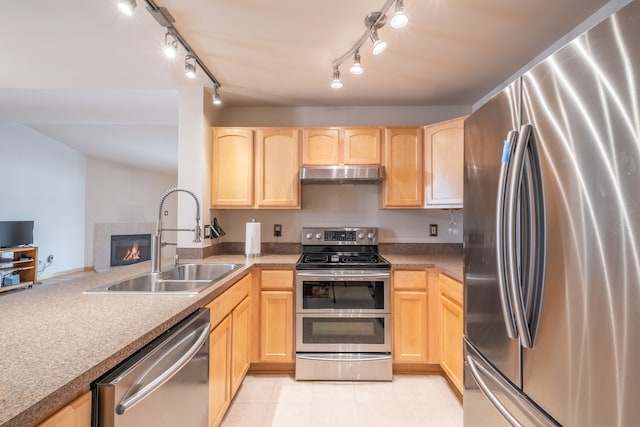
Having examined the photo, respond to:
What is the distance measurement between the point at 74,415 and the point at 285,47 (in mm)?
2004

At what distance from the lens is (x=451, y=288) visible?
1.94 m

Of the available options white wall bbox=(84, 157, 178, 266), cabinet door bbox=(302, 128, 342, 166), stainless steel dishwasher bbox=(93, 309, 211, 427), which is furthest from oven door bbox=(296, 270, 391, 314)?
white wall bbox=(84, 157, 178, 266)

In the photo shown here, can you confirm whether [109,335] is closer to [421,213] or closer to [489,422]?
[489,422]

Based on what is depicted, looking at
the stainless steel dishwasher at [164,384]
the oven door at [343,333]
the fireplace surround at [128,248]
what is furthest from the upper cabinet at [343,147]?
the fireplace surround at [128,248]

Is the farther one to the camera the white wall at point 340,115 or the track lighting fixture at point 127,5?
the white wall at point 340,115

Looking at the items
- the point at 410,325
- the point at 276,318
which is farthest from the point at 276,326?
the point at 410,325

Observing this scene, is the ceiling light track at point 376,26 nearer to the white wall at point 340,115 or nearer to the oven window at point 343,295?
the white wall at point 340,115

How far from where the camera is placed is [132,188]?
6.65m

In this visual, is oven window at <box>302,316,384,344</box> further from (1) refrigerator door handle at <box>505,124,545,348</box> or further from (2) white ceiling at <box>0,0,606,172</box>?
(2) white ceiling at <box>0,0,606,172</box>

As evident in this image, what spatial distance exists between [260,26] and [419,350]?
2.53 m

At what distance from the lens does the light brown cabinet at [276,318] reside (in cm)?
221

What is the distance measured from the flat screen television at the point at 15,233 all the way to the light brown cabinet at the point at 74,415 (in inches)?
241

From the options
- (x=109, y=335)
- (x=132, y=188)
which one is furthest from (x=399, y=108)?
(x=132, y=188)

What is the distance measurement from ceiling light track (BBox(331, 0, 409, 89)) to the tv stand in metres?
6.14
